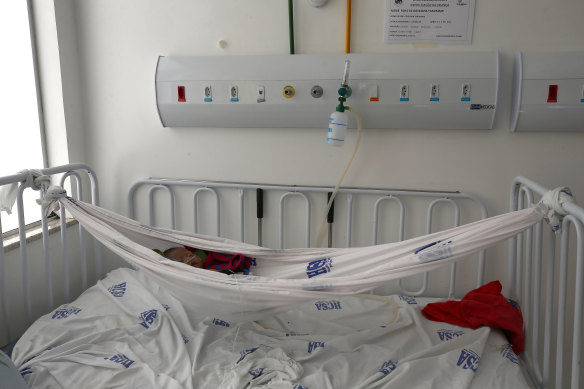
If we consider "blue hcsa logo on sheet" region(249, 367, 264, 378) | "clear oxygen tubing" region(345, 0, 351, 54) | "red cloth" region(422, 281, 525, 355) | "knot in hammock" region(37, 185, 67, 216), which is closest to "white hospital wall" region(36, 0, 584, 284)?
"clear oxygen tubing" region(345, 0, 351, 54)

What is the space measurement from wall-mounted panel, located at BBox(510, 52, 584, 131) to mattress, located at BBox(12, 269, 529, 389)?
40.5 inches

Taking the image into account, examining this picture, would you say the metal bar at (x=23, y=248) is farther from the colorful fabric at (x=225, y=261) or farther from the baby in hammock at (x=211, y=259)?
the colorful fabric at (x=225, y=261)

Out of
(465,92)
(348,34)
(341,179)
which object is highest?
(348,34)

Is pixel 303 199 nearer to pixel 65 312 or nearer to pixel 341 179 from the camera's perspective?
pixel 341 179

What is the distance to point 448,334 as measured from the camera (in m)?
1.93

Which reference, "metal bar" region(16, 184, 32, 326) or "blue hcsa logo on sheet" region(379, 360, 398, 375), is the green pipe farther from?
"blue hcsa logo on sheet" region(379, 360, 398, 375)

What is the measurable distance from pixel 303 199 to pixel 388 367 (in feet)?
3.44

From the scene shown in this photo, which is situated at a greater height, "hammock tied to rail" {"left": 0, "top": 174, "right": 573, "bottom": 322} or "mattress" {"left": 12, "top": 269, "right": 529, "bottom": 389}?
"hammock tied to rail" {"left": 0, "top": 174, "right": 573, "bottom": 322}

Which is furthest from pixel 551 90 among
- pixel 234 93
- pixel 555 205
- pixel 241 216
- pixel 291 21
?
pixel 241 216

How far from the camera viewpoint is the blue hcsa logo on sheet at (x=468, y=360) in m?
1.68

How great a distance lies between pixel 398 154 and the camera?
2.34 metres

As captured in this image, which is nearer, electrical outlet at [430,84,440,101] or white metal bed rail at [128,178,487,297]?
electrical outlet at [430,84,440,101]

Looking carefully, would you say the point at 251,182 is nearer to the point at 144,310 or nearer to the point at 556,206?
the point at 144,310

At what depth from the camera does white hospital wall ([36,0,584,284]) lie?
2.18 metres
